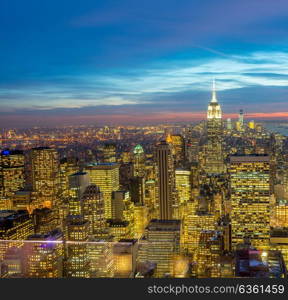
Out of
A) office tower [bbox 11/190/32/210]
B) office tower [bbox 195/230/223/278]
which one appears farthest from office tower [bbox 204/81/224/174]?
office tower [bbox 11/190/32/210]

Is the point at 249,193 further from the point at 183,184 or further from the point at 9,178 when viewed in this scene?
the point at 9,178

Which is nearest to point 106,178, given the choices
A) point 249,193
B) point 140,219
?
point 140,219

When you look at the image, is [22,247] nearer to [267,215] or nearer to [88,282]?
[88,282]

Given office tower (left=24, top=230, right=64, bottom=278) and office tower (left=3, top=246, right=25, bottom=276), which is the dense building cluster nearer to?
office tower (left=24, top=230, right=64, bottom=278)

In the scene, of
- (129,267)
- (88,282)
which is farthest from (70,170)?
(88,282)

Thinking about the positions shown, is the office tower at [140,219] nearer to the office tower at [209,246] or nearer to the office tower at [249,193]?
the office tower at [209,246]
